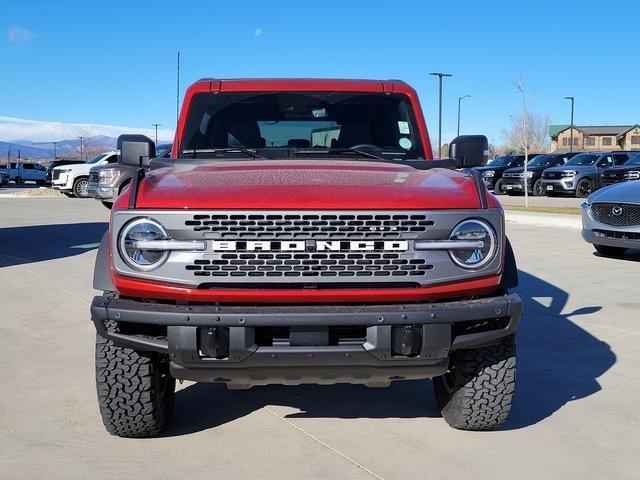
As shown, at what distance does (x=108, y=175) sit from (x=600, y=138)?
106554 mm

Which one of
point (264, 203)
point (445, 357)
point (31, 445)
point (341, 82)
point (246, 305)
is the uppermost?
point (341, 82)

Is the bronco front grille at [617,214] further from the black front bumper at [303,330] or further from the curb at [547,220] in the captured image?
the black front bumper at [303,330]

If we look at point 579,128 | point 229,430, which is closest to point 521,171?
point 229,430

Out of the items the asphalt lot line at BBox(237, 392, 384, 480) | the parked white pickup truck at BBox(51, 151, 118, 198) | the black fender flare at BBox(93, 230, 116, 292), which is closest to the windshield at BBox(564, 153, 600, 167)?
the parked white pickup truck at BBox(51, 151, 118, 198)

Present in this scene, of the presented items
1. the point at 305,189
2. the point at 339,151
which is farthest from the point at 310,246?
the point at 339,151

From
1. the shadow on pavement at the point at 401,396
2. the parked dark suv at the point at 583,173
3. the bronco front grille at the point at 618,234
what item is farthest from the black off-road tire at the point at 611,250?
the parked dark suv at the point at 583,173

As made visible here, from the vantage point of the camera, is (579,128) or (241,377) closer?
(241,377)

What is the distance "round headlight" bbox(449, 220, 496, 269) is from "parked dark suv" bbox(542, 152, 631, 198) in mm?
25784

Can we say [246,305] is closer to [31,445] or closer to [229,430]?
[229,430]

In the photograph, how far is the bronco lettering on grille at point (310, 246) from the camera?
3344mm

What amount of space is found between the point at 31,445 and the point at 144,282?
1165mm

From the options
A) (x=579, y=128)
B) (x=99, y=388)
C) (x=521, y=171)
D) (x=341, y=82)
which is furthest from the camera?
(x=579, y=128)

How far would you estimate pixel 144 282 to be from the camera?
11.2 ft

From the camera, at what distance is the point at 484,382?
3846mm
